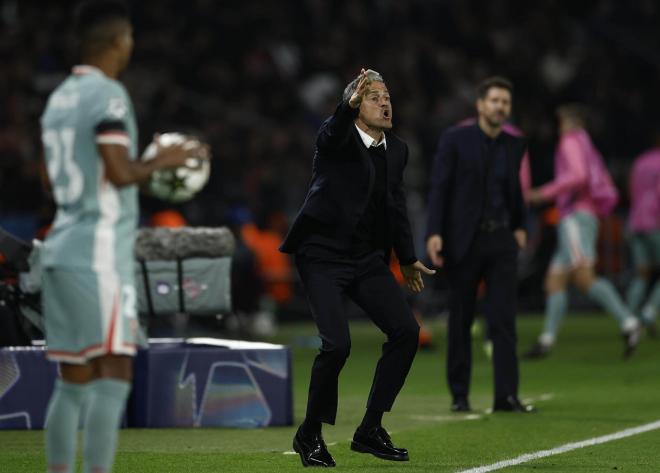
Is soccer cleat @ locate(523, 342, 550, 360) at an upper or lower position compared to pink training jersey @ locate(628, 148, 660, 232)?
lower

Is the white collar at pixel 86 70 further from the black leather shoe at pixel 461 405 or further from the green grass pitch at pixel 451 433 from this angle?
the black leather shoe at pixel 461 405

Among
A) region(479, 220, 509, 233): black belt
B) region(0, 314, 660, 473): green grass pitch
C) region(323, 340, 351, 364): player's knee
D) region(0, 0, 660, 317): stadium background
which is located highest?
region(0, 0, 660, 317): stadium background

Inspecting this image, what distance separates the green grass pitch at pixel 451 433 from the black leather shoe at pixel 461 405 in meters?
0.11

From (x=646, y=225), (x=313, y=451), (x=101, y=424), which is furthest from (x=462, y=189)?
(x=646, y=225)

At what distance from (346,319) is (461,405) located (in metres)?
3.09

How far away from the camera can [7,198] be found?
63.8 feet

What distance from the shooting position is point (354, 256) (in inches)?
336

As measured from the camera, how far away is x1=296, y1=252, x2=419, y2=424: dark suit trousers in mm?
8320

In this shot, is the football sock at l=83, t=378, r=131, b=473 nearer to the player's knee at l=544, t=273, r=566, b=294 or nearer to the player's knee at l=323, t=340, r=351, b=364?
the player's knee at l=323, t=340, r=351, b=364

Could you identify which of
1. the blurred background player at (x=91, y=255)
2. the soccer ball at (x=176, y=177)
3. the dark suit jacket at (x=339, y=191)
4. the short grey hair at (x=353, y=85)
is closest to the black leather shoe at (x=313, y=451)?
the dark suit jacket at (x=339, y=191)


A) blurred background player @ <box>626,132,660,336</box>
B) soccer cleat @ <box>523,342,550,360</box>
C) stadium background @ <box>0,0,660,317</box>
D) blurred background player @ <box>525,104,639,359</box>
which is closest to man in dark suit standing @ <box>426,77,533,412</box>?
blurred background player @ <box>525,104,639,359</box>

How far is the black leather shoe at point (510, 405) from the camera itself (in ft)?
A: 36.6

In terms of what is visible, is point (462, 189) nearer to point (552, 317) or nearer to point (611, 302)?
point (552, 317)

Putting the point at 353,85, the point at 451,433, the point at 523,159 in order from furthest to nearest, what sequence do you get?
the point at 523,159, the point at 451,433, the point at 353,85
